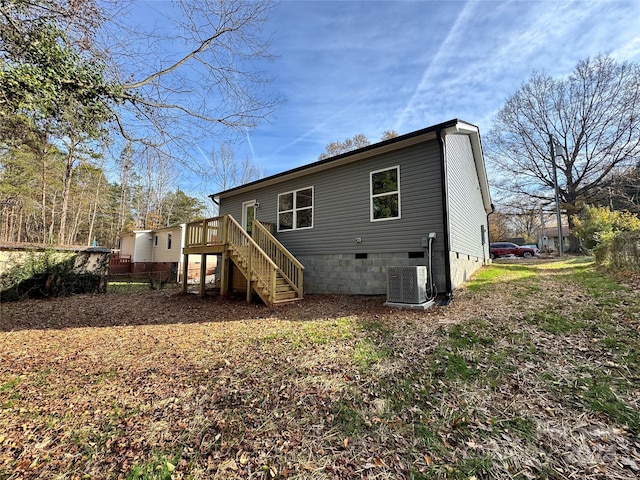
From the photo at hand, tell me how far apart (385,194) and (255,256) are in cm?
419

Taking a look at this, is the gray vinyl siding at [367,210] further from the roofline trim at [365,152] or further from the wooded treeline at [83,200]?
the wooded treeline at [83,200]

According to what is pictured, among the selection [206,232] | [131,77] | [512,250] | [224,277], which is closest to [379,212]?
[224,277]

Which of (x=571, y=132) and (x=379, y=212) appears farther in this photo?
(x=571, y=132)

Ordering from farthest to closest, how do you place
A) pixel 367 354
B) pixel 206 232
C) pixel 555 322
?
pixel 206 232, pixel 555 322, pixel 367 354

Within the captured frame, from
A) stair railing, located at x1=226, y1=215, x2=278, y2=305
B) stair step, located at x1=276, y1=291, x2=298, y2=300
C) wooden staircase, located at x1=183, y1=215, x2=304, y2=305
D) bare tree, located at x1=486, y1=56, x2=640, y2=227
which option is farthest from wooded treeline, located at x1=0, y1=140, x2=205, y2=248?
bare tree, located at x1=486, y1=56, x2=640, y2=227

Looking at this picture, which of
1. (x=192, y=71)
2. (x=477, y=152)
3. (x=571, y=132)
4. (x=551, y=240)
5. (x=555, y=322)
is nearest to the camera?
(x=555, y=322)

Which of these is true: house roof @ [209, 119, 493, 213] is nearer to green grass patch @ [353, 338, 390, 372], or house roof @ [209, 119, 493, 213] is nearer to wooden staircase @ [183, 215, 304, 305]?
wooden staircase @ [183, 215, 304, 305]

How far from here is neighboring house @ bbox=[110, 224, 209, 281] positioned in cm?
1816

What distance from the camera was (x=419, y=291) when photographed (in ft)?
20.4

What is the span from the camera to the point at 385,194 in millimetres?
8016

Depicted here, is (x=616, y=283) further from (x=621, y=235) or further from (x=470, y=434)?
(x=470, y=434)

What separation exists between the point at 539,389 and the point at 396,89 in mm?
10081

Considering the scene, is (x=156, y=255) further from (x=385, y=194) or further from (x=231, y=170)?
(x=385, y=194)

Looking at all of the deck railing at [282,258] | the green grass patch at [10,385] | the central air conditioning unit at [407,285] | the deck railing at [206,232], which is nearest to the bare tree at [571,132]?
the central air conditioning unit at [407,285]
